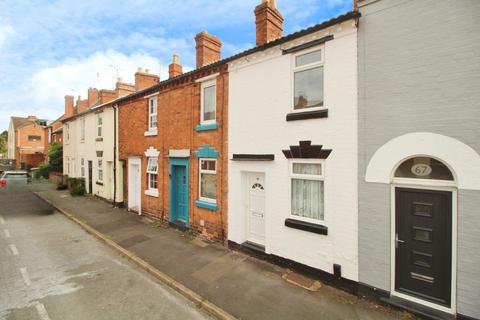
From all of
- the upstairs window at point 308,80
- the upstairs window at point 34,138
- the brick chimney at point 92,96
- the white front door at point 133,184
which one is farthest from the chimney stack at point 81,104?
the upstairs window at point 34,138

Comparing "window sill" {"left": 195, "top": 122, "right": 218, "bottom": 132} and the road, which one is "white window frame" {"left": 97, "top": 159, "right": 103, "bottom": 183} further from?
"window sill" {"left": 195, "top": 122, "right": 218, "bottom": 132}

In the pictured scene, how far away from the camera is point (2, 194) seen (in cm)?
1925

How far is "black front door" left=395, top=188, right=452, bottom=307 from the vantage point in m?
4.66

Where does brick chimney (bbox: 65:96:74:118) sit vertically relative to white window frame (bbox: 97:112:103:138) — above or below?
above

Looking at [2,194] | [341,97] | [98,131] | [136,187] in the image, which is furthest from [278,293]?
[2,194]

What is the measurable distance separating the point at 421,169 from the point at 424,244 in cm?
149

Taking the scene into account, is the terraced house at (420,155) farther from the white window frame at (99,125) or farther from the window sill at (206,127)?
the white window frame at (99,125)

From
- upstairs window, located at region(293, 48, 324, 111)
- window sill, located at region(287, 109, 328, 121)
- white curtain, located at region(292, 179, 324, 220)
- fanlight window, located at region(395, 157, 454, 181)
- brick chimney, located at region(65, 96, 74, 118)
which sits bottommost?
white curtain, located at region(292, 179, 324, 220)

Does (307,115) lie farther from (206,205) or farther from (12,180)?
(12,180)

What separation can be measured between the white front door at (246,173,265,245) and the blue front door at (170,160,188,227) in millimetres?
3368

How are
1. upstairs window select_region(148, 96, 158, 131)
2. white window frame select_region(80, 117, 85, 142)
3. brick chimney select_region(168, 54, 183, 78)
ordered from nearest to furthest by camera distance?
upstairs window select_region(148, 96, 158, 131), brick chimney select_region(168, 54, 183, 78), white window frame select_region(80, 117, 85, 142)

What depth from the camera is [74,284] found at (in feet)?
20.0

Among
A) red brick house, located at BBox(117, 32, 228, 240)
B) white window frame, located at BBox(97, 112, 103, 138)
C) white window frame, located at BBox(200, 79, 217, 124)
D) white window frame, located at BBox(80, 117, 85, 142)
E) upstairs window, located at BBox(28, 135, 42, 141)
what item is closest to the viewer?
red brick house, located at BBox(117, 32, 228, 240)

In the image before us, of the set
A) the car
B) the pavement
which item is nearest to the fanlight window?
the pavement
